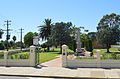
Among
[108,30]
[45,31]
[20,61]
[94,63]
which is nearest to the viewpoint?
[94,63]

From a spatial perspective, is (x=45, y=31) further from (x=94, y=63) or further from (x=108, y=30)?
(x=94, y=63)

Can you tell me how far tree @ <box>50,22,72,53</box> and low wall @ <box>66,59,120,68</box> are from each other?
26075 millimetres

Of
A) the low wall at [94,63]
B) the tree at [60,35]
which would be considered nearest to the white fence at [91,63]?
the low wall at [94,63]

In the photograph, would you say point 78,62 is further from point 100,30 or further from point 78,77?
point 100,30

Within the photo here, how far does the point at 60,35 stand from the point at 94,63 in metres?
26.8

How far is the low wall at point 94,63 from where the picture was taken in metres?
14.6

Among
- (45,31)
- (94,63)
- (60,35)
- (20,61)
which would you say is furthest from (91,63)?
(45,31)

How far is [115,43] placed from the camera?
1596 inches

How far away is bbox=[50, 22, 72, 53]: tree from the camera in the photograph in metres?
41.3

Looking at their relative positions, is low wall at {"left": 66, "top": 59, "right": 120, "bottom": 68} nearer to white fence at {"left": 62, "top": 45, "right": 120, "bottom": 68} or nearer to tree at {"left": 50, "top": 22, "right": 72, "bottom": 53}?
white fence at {"left": 62, "top": 45, "right": 120, "bottom": 68}

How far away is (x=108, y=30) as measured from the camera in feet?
134

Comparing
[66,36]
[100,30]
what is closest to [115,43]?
[100,30]

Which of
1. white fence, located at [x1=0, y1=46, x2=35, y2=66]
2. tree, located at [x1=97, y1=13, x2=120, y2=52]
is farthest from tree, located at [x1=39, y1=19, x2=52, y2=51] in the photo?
white fence, located at [x1=0, y1=46, x2=35, y2=66]

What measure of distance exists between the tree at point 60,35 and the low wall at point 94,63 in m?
26.1
